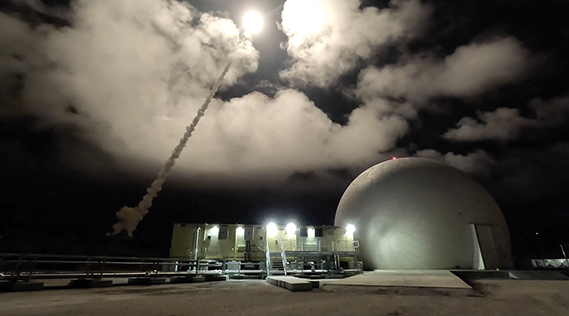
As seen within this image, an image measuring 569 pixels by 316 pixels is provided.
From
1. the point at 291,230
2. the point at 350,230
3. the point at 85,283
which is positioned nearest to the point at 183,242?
the point at 291,230

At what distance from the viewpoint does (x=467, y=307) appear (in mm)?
5926

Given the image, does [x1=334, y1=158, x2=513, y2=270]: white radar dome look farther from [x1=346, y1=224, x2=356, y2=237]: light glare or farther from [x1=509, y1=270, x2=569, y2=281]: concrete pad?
[x1=509, y1=270, x2=569, y2=281]: concrete pad

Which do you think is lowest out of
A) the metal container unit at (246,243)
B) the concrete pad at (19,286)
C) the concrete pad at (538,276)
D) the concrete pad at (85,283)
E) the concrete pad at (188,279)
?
the concrete pad at (538,276)

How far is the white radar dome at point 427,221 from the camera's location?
1656 cm

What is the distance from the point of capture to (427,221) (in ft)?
56.7

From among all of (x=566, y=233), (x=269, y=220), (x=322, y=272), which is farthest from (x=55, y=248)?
(x=566, y=233)

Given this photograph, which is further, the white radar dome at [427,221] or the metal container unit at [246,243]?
the metal container unit at [246,243]

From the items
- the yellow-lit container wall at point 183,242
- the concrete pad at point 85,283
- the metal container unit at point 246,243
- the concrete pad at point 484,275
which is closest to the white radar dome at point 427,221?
the metal container unit at point 246,243

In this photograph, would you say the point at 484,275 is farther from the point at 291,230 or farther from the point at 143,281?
the point at 143,281

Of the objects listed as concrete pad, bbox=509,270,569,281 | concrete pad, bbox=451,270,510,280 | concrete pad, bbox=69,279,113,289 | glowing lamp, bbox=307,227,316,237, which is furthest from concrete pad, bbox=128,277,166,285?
concrete pad, bbox=509,270,569,281

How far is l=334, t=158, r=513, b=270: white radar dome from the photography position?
1656 cm

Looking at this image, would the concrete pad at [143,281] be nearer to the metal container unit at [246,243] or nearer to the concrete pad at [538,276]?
the metal container unit at [246,243]

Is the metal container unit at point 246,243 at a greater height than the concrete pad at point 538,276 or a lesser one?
greater

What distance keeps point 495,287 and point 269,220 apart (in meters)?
13.2
